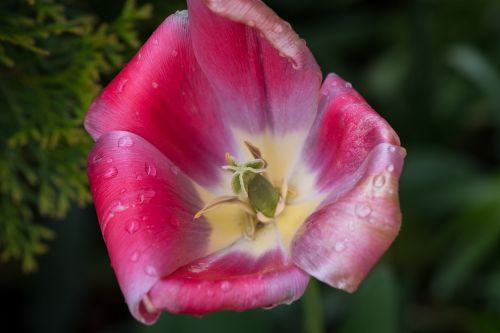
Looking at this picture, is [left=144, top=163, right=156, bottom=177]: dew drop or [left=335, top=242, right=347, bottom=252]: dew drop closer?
[left=335, top=242, right=347, bottom=252]: dew drop

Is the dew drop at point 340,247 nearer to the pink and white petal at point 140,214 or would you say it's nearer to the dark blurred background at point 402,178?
the pink and white petal at point 140,214

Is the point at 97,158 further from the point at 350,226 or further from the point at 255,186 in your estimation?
the point at 350,226

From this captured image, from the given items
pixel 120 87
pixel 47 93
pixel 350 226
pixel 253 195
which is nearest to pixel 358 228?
pixel 350 226

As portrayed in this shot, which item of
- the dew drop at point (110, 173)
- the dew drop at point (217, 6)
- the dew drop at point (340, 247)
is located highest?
the dew drop at point (217, 6)

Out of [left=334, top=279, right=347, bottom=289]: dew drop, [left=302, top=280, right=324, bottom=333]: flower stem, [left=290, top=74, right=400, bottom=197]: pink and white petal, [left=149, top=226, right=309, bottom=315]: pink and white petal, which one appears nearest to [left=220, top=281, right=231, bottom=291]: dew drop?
[left=149, top=226, right=309, bottom=315]: pink and white petal

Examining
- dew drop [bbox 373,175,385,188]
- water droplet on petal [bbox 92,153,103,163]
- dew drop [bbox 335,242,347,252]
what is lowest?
dew drop [bbox 335,242,347,252]

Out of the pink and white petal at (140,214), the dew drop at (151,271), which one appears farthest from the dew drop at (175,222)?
the dew drop at (151,271)

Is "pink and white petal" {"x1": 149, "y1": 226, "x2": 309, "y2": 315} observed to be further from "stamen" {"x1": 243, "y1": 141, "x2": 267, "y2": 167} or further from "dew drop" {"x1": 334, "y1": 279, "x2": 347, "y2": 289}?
"stamen" {"x1": 243, "y1": 141, "x2": 267, "y2": 167}
